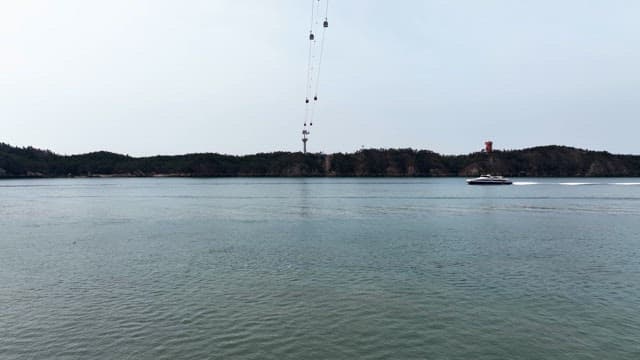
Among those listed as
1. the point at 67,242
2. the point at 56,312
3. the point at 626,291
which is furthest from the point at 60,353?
the point at 67,242

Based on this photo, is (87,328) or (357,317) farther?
(357,317)

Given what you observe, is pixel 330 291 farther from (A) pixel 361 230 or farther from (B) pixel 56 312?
(A) pixel 361 230

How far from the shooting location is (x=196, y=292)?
30.0 m

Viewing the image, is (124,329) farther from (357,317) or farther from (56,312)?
(357,317)

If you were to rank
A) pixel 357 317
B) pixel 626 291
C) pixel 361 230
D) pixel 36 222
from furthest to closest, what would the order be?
pixel 36 222
pixel 361 230
pixel 626 291
pixel 357 317

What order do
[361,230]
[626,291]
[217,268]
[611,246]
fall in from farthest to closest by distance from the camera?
1. [361,230]
2. [611,246]
3. [217,268]
4. [626,291]

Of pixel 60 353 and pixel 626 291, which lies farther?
pixel 626 291

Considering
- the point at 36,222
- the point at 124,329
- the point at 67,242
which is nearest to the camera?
the point at 124,329

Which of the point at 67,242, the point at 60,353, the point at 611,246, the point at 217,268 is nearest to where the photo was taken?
the point at 60,353

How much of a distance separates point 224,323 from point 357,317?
7384 mm

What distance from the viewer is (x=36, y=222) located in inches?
2960

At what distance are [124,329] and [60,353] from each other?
330 centimetres

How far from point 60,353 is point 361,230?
47446 millimetres

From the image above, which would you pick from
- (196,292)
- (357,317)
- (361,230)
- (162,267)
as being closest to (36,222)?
(162,267)
